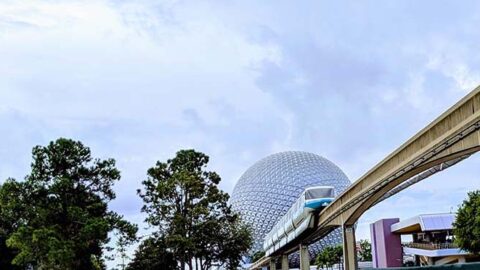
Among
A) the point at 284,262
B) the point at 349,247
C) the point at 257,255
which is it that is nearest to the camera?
the point at 349,247

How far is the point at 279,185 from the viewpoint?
84.4 m

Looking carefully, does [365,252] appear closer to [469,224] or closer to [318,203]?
[469,224]

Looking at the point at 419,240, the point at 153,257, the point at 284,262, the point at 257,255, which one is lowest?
the point at 153,257

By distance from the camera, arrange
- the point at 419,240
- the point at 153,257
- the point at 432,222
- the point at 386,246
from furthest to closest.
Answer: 1. the point at 419,240
2. the point at 386,246
3. the point at 432,222
4. the point at 153,257

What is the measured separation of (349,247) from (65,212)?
17.7 meters

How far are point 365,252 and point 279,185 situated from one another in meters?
26.9

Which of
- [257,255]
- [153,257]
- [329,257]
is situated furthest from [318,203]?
[257,255]

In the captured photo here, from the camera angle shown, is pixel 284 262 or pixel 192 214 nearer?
pixel 192 214

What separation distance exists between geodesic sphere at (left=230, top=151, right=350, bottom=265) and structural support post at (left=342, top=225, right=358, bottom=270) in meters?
54.5

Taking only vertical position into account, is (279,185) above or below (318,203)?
above

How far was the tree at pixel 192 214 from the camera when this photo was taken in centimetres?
4109

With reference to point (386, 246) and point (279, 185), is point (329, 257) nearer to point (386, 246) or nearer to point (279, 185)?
point (279, 185)

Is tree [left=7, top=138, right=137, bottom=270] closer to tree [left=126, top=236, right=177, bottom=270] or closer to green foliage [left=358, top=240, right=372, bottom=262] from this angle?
tree [left=126, top=236, right=177, bottom=270]

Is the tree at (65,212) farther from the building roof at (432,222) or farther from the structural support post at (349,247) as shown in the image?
the building roof at (432,222)
